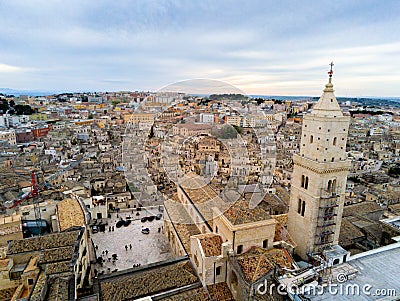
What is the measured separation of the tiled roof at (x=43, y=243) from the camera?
46.0 feet

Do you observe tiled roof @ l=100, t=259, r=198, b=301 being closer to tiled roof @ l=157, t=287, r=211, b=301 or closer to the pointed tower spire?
tiled roof @ l=157, t=287, r=211, b=301

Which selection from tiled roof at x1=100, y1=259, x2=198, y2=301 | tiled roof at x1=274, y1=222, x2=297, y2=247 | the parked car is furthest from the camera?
the parked car

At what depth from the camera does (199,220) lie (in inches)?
653

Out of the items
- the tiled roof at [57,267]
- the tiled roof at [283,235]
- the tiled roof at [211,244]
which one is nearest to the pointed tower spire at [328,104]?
the tiled roof at [283,235]

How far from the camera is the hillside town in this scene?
11.4 meters

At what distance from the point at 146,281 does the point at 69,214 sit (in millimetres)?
8193

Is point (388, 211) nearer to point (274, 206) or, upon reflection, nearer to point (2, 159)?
point (274, 206)

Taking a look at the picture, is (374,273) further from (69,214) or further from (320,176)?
(69,214)

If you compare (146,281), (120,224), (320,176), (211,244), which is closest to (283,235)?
(320,176)

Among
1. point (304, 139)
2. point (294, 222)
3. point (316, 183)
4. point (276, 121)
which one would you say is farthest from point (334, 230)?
point (276, 121)

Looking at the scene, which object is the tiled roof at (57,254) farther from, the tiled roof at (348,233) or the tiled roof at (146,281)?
the tiled roof at (348,233)

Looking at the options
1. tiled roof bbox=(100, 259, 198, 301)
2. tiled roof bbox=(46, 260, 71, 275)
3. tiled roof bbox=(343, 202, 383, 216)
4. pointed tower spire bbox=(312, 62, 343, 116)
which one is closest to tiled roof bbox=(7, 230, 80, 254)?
tiled roof bbox=(46, 260, 71, 275)

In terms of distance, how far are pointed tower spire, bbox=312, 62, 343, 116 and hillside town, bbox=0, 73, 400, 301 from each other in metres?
0.05

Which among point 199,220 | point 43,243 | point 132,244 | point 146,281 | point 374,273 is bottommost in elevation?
point 132,244
